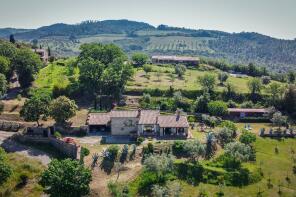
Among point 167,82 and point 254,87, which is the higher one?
point 254,87

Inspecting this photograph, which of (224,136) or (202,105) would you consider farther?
(202,105)

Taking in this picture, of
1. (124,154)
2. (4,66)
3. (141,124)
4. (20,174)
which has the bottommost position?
(20,174)

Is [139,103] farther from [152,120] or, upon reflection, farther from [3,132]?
[3,132]

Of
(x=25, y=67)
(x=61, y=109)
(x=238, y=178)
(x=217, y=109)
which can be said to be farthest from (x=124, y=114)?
(x=25, y=67)

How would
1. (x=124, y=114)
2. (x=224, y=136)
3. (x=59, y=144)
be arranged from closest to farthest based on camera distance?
(x=59, y=144), (x=224, y=136), (x=124, y=114)

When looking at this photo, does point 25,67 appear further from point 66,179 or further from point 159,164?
point 159,164

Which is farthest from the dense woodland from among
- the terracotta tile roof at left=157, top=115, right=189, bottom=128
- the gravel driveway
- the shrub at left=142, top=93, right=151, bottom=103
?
the terracotta tile roof at left=157, top=115, right=189, bottom=128

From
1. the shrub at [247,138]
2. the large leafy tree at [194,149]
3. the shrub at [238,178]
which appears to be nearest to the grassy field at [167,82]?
the shrub at [247,138]
